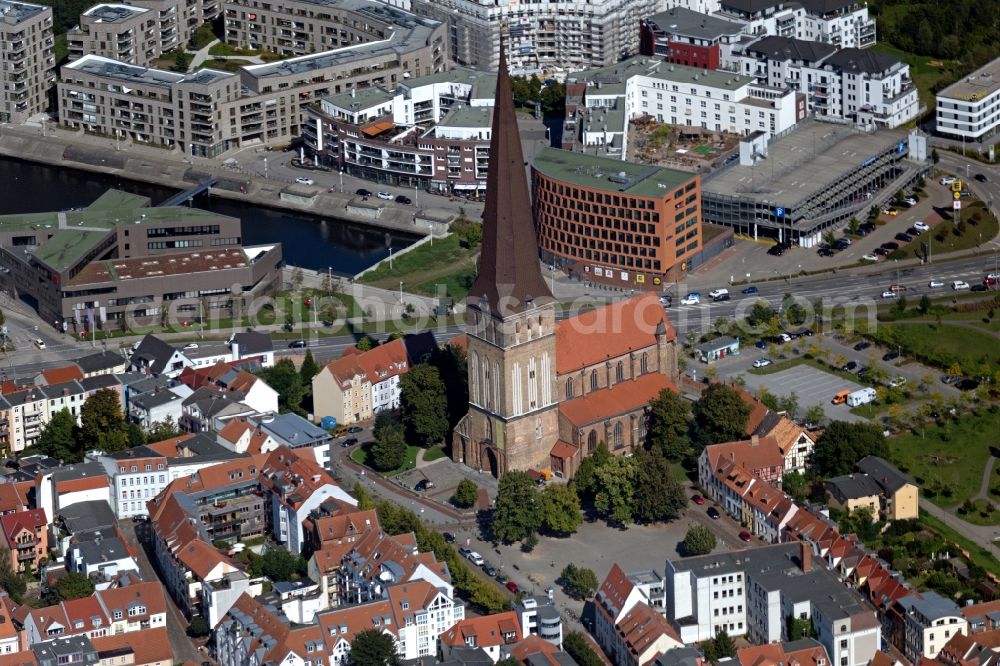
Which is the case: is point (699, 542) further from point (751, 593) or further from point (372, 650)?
point (372, 650)

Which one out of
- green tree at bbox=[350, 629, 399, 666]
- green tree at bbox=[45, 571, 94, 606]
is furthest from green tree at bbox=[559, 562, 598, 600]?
green tree at bbox=[45, 571, 94, 606]

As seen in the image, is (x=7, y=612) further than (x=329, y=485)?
No

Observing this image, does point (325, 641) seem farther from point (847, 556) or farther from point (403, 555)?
point (847, 556)

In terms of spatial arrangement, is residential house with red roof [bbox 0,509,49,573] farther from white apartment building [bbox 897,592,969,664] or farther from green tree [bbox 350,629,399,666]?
white apartment building [bbox 897,592,969,664]

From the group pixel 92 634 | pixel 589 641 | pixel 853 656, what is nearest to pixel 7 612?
pixel 92 634

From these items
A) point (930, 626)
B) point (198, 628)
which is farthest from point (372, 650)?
point (930, 626)

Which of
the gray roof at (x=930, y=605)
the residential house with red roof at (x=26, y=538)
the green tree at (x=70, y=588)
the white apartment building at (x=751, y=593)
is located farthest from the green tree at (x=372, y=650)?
the gray roof at (x=930, y=605)
